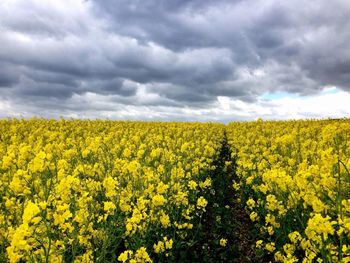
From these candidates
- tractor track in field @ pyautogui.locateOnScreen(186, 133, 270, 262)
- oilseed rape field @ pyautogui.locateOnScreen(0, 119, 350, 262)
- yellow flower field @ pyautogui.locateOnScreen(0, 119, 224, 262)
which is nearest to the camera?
yellow flower field @ pyautogui.locateOnScreen(0, 119, 224, 262)

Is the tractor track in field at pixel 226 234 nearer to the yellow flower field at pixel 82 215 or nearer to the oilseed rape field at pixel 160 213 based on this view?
the oilseed rape field at pixel 160 213

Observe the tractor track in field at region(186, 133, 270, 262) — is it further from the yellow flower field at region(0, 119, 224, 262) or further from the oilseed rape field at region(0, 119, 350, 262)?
the yellow flower field at region(0, 119, 224, 262)

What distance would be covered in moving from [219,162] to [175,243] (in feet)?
31.8

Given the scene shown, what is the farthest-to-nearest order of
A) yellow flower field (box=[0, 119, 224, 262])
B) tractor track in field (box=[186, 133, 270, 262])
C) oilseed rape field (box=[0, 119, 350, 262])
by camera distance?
tractor track in field (box=[186, 133, 270, 262]) → oilseed rape field (box=[0, 119, 350, 262]) → yellow flower field (box=[0, 119, 224, 262])

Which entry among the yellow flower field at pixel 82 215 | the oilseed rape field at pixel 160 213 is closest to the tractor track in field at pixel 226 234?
the oilseed rape field at pixel 160 213

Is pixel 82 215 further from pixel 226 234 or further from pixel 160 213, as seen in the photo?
Answer: pixel 226 234

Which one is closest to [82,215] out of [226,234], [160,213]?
[160,213]

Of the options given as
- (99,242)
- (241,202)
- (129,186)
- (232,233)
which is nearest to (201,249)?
(232,233)

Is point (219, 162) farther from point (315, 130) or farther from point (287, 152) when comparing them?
point (315, 130)

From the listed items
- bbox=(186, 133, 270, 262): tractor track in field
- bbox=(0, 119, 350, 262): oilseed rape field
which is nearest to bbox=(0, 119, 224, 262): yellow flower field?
bbox=(0, 119, 350, 262): oilseed rape field

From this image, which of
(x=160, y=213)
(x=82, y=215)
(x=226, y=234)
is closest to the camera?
(x=82, y=215)

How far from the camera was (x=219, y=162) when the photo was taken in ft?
55.2

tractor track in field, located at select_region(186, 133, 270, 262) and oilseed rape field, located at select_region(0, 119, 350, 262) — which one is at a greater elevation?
oilseed rape field, located at select_region(0, 119, 350, 262)

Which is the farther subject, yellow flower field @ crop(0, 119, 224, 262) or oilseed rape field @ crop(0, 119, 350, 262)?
oilseed rape field @ crop(0, 119, 350, 262)
